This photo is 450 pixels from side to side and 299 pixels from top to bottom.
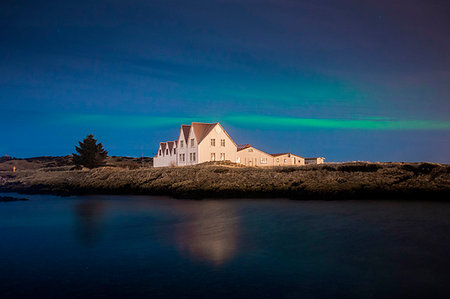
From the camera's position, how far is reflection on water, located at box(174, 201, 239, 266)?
10.1 m

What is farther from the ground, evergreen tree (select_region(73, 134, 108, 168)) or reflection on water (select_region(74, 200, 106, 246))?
evergreen tree (select_region(73, 134, 108, 168))

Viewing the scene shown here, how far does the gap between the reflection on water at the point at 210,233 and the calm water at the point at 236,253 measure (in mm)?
46

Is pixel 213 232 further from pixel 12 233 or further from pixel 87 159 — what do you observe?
pixel 87 159

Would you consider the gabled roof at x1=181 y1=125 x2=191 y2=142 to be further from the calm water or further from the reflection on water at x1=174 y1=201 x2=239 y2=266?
the calm water

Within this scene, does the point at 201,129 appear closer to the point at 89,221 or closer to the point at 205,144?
the point at 205,144

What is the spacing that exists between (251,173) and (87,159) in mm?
32691

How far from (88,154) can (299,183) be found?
125ft

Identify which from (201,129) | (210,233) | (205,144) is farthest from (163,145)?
(210,233)

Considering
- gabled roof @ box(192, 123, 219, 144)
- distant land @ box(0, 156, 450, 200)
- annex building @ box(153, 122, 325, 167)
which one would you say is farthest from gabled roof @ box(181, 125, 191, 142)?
distant land @ box(0, 156, 450, 200)

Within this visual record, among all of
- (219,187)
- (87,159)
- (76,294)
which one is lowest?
(76,294)

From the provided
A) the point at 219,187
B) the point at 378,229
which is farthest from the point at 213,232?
the point at 219,187

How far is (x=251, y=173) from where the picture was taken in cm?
2844

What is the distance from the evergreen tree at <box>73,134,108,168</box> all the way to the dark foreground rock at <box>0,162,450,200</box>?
1760 cm

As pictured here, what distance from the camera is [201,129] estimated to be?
176ft
